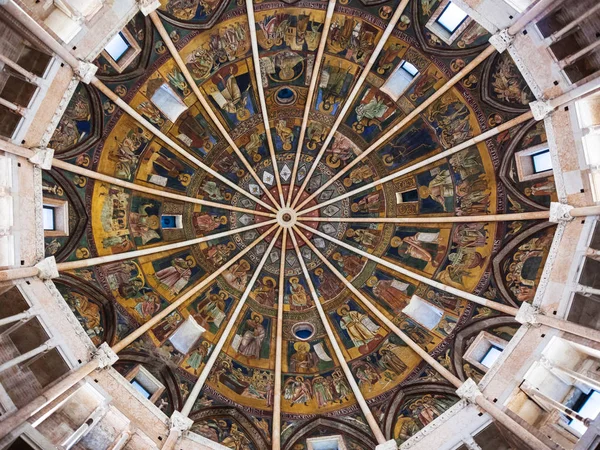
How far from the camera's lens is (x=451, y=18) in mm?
18391

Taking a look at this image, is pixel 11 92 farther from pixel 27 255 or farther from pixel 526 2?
pixel 526 2

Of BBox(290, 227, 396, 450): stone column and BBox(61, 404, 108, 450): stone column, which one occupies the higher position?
BBox(290, 227, 396, 450): stone column

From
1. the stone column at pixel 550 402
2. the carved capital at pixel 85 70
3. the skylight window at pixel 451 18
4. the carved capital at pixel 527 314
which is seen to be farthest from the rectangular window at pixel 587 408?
the carved capital at pixel 85 70

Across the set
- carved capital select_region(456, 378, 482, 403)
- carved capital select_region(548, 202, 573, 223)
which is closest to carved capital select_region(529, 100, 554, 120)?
carved capital select_region(548, 202, 573, 223)

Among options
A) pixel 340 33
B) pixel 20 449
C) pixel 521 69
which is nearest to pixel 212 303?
pixel 20 449

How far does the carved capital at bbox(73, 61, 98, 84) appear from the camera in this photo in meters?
16.0

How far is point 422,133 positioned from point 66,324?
46.1ft

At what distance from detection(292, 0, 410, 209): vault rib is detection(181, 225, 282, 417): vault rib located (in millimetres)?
2526

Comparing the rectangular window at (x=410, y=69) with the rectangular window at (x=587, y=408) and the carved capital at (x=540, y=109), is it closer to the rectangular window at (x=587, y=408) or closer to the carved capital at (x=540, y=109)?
the carved capital at (x=540, y=109)

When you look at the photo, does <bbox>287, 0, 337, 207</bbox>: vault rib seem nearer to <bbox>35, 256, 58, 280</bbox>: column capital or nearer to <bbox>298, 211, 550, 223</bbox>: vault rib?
<bbox>298, 211, 550, 223</bbox>: vault rib

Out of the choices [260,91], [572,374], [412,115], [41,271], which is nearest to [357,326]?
[572,374]

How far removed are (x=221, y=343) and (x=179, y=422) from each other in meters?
3.71

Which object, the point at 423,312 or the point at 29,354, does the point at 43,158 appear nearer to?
the point at 29,354

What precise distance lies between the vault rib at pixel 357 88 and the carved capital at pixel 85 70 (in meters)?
9.28
